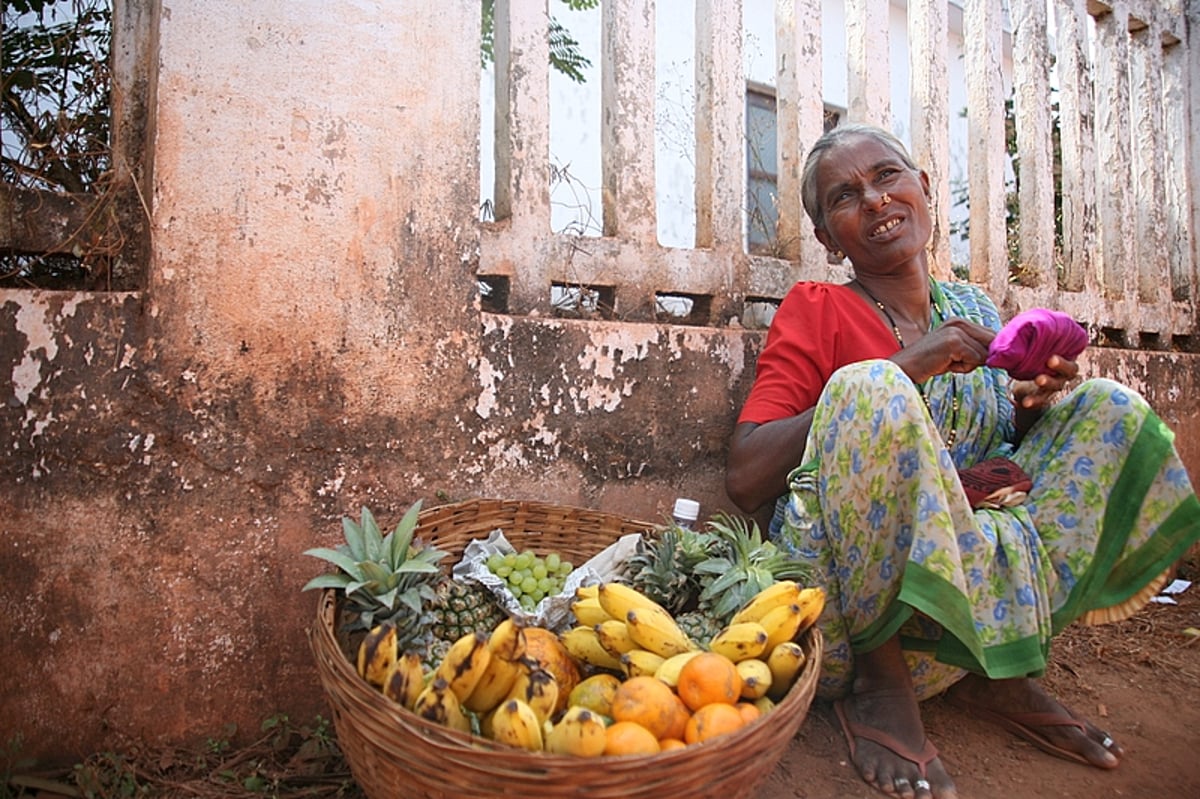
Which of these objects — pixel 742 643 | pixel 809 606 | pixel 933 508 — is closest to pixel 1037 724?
pixel 933 508

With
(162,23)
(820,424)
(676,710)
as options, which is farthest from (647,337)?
(162,23)

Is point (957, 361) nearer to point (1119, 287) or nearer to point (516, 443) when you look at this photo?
point (516, 443)

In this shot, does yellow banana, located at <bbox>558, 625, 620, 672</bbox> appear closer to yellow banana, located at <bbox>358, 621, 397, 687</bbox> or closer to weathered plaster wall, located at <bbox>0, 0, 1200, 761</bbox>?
yellow banana, located at <bbox>358, 621, 397, 687</bbox>

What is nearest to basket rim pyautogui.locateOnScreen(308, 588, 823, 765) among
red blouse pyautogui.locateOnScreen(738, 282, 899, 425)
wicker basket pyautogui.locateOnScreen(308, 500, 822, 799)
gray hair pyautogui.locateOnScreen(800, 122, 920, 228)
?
wicker basket pyautogui.locateOnScreen(308, 500, 822, 799)

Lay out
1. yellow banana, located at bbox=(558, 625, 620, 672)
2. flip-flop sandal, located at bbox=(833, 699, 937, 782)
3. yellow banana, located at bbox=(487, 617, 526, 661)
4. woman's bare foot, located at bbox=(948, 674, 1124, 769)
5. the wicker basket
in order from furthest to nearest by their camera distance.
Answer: woman's bare foot, located at bbox=(948, 674, 1124, 769), flip-flop sandal, located at bbox=(833, 699, 937, 782), yellow banana, located at bbox=(558, 625, 620, 672), yellow banana, located at bbox=(487, 617, 526, 661), the wicker basket

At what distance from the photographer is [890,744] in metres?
Result: 2.02

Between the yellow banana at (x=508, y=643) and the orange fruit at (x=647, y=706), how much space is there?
0.21 meters

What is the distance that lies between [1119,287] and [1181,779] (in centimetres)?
306

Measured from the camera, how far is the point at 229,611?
2.11m

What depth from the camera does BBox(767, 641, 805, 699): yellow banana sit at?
1.69 meters

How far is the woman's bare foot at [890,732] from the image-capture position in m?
1.95

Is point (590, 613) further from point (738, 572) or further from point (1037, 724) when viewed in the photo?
point (1037, 724)

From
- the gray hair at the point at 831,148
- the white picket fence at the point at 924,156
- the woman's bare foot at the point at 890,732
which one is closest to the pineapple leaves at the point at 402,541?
the white picket fence at the point at 924,156

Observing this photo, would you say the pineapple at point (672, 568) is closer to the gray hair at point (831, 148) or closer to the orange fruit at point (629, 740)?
the orange fruit at point (629, 740)
